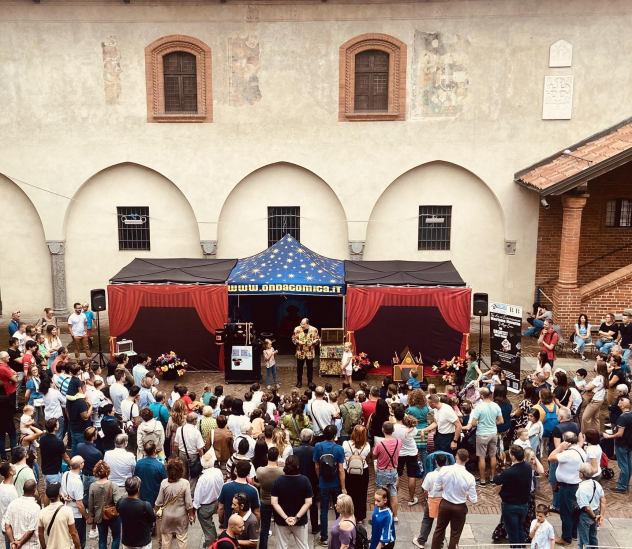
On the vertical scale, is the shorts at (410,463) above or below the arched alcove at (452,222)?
below

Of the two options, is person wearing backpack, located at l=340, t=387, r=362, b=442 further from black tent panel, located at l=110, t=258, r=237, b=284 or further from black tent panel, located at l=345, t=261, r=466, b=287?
black tent panel, located at l=110, t=258, r=237, b=284

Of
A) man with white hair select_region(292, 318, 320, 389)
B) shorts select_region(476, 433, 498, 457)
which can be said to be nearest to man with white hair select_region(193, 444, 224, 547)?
shorts select_region(476, 433, 498, 457)

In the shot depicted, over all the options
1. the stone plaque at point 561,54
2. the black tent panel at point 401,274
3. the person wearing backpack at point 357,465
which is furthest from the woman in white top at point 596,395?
the stone plaque at point 561,54

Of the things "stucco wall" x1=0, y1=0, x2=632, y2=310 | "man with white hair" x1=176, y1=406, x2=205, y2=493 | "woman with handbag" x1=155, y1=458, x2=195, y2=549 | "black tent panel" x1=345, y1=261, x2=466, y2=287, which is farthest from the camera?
"stucco wall" x1=0, y1=0, x2=632, y2=310

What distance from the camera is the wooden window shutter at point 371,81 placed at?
20.9 meters

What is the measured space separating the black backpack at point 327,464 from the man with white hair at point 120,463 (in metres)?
2.49

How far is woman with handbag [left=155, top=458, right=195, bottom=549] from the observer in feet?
28.5

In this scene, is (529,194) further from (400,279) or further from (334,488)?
(334,488)

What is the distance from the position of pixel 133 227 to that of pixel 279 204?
15.1 ft

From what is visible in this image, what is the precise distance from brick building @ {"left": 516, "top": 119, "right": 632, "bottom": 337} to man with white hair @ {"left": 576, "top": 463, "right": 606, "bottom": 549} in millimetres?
11041

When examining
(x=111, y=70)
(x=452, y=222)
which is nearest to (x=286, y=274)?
(x=452, y=222)

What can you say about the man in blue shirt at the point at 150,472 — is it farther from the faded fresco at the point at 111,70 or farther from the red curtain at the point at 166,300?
the faded fresco at the point at 111,70

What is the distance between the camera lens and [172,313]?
17.6 meters

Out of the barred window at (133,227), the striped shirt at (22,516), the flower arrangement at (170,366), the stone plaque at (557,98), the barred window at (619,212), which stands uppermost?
the stone plaque at (557,98)
